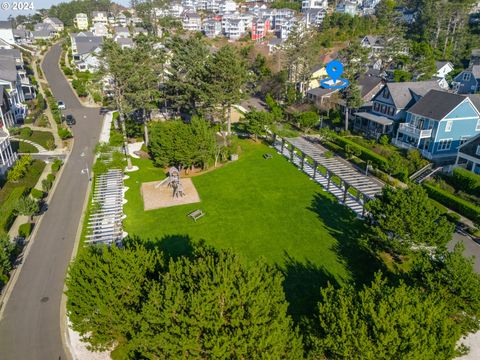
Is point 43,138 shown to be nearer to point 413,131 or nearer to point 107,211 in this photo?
point 107,211

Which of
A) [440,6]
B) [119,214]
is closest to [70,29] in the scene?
[440,6]

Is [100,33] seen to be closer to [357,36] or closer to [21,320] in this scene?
[357,36]

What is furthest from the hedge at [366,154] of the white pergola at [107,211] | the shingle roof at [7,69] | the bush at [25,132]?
the shingle roof at [7,69]

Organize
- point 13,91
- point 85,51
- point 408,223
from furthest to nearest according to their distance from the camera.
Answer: point 85,51, point 13,91, point 408,223

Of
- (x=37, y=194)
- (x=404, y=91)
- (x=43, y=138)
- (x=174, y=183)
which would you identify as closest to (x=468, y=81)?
(x=404, y=91)

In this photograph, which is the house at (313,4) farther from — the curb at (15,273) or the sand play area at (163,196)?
the curb at (15,273)

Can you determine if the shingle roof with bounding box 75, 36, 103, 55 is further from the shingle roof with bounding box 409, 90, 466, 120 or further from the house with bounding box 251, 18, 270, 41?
the shingle roof with bounding box 409, 90, 466, 120
